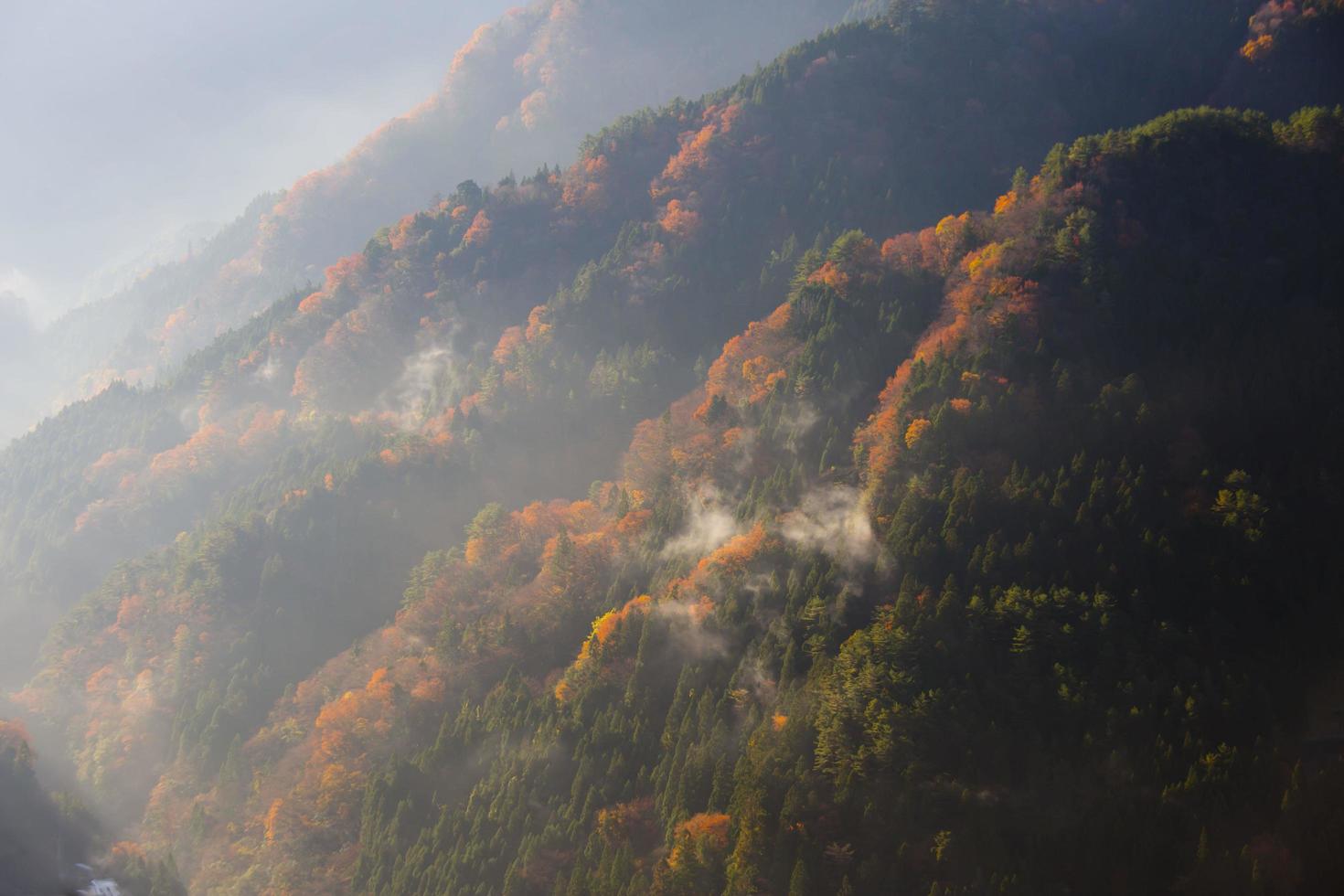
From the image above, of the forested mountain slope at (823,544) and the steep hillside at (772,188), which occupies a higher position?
the steep hillside at (772,188)

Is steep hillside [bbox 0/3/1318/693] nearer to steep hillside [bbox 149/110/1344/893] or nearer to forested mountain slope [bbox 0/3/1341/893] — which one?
forested mountain slope [bbox 0/3/1341/893]

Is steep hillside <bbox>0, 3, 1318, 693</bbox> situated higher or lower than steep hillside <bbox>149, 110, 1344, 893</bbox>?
higher

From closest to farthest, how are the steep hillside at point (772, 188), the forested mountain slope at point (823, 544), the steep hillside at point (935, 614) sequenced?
the steep hillside at point (935, 614), the forested mountain slope at point (823, 544), the steep hillside at point (772, 188)

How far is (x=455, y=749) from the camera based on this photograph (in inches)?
4242

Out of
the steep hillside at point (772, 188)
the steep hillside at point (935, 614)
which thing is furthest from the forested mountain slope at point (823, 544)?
the steep hillside at point (772, 188)

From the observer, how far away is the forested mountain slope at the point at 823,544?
74.0m

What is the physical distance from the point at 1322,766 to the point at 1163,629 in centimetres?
1475

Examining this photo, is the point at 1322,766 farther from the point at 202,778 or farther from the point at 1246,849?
the point at 202,778

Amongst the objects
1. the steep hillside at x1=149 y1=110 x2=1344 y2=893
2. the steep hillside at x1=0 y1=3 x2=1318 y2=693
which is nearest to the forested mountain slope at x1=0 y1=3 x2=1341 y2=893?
the steep hillside at x1=149 y1=110 x2=1344 y2=893

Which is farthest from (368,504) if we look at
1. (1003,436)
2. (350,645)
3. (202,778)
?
(1003,436)

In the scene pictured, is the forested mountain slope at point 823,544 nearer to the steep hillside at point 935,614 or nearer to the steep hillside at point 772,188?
the steep hillside at point 935,614

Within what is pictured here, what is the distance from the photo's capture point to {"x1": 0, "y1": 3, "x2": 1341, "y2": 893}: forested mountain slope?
7400 cm

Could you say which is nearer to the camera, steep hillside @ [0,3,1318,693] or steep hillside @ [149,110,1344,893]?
steep hillside @ [149,110,1344,893]

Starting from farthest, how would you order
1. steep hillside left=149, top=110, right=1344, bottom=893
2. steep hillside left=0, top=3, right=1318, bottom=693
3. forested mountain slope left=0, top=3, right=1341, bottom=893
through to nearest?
steep hillside left=0, top=3, right=1318, bottom=693
forested mountain slope left=0, top=3, right=1341, bottom=893
steep hillside left=149, top=110, right=1344, bottom=893
